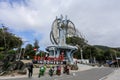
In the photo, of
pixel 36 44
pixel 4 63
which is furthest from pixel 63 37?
pixel 4 63

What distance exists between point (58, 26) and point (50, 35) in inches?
190

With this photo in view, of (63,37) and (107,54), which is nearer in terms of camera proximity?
(63,37)

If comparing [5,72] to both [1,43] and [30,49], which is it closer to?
[1,43]

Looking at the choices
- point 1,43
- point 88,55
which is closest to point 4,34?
point 1,43

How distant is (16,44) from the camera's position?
8075 cm

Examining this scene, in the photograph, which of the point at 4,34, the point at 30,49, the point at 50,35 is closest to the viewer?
the point at 4,34

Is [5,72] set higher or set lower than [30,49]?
lower

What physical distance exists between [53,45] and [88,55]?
45.1m

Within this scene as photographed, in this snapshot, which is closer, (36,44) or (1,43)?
(1,43)

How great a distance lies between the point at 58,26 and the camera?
8206 cm

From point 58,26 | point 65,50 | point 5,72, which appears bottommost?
point 5,72

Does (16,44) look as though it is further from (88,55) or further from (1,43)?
(88,55)

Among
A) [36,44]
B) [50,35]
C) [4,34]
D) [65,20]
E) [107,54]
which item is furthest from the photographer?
[107,54]

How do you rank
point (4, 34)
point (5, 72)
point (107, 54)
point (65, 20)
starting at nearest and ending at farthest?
1. point (5, 72)
2. point (4, 34)
3. point (65, 20)
4. point (107, 54)
